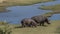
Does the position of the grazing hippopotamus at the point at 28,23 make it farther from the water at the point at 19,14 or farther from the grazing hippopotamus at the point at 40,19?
the water at the point at 19,14

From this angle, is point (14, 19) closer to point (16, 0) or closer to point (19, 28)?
point (19, 28)

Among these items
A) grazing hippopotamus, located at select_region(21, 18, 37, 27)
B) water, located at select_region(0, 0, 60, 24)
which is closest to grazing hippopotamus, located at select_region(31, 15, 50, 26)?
grazing hippopotamus, located at select_region(21, 18, 37, 27)

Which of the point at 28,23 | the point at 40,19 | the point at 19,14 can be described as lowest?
the point at 28,23

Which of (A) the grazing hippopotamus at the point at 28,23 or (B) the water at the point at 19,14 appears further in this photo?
(B) the water at the point at 19,14

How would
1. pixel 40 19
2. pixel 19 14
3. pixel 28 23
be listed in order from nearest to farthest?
pixel 28 23 < pixel 40 19 < pixel 19 14

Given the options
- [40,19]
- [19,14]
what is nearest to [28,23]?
[40,19]

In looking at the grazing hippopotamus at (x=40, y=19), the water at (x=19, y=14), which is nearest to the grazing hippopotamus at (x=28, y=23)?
the grazing hippopotamus at (x=40, y=19)

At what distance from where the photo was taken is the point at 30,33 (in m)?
6.67

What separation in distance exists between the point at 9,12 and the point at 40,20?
1.58 m

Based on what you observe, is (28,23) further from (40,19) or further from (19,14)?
(19,14)

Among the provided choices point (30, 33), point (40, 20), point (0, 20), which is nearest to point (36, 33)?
point (30, 33)

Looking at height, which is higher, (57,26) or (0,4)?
(0,4)

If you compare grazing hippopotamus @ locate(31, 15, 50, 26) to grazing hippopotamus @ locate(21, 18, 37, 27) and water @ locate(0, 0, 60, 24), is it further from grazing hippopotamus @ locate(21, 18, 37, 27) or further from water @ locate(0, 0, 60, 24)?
water @ locate(0, 0, 60, 24)

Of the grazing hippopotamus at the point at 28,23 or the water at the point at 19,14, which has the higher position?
the water at the point at 19,14
